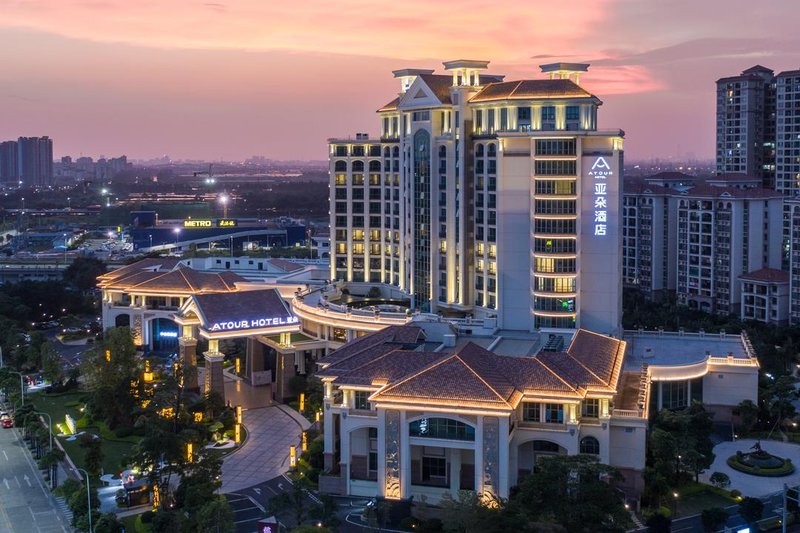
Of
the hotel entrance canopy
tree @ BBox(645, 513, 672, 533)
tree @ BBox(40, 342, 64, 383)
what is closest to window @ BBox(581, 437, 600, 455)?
tree @ BBox(645, 513, 672, 533)

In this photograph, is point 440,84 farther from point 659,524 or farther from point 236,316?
point 659,524

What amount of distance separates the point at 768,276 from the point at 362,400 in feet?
175

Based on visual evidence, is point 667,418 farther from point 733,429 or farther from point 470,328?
point 470,328

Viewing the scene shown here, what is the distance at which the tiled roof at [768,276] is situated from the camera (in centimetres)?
8375

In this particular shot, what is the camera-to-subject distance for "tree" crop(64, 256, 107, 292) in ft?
339

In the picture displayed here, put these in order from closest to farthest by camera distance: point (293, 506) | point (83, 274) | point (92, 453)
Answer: point (293, 506), point (92, 453), point (83, 274)

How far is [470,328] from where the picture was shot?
6028 cm

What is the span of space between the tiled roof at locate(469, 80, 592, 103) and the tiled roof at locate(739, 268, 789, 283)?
34.8 meters

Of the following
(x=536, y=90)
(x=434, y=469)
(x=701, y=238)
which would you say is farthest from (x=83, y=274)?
(x=434, y=469)

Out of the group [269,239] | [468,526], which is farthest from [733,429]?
[269,239]

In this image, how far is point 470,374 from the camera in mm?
42969

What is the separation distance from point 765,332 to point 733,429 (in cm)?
2768

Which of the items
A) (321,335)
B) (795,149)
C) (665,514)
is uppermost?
(795,149)

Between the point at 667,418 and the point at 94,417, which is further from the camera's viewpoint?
the point at 94,417
